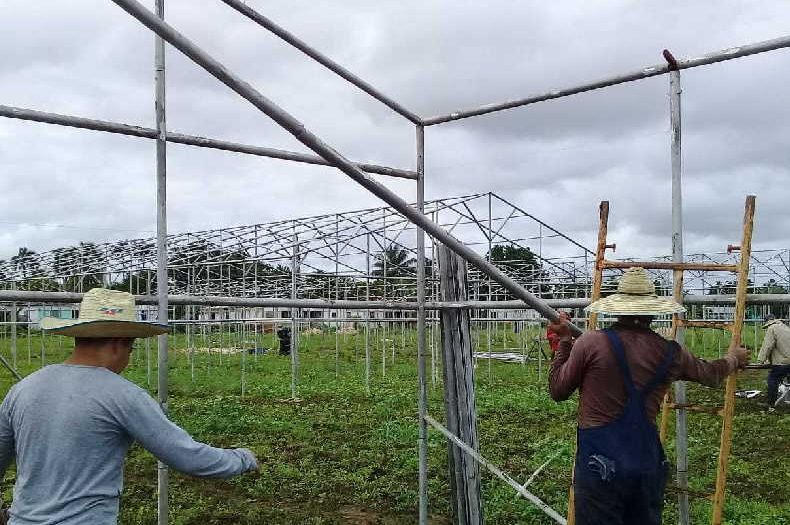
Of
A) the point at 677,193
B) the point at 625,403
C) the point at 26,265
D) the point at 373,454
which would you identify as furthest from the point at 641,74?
the point at 26,265

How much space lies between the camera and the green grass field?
5.95m

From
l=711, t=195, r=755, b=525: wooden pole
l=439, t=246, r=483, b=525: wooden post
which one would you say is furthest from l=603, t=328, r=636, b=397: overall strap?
l=439, t=246, r=483, b=525: wooden post

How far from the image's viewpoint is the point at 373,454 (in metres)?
7.95

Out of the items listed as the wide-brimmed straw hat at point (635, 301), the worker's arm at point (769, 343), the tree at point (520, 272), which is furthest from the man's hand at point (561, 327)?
the tree at point (520, 272)

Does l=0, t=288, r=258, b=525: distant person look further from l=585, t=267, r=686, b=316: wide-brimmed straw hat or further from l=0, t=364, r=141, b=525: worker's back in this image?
l=585, t=267, r=686, b=316: wide-brimmed straw hat

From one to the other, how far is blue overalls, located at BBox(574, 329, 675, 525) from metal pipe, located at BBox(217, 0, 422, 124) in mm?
1992

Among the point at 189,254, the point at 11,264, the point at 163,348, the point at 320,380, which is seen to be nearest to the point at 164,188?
the point at 163,348

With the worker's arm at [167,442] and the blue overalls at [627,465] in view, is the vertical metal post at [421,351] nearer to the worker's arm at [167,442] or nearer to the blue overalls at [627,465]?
the blue overalls at [627,465]

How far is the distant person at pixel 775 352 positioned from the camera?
1109 cm

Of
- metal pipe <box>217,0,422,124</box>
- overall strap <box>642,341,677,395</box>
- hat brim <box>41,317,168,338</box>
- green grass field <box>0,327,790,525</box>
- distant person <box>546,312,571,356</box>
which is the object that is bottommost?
green grass field <box>0,327,790,525</box>

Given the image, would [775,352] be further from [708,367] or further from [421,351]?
[708,367]

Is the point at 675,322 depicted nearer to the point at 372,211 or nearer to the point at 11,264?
the point at 372,211

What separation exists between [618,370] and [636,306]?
0.93ft

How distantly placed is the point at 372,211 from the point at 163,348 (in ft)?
49.0
